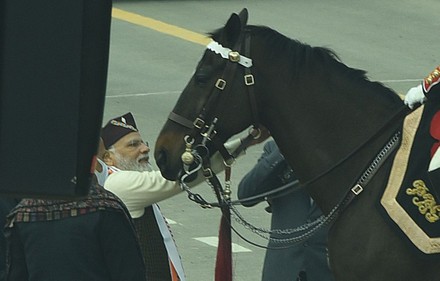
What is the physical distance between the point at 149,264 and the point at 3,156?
133 inches

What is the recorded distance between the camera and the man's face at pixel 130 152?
6.09 m

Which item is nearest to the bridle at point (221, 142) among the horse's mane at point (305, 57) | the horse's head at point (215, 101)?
the horse's head at point (215, 101)

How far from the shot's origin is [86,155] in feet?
8.20

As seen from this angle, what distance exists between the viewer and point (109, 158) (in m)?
6.13

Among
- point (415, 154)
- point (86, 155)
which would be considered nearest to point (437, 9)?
point (415, 154)

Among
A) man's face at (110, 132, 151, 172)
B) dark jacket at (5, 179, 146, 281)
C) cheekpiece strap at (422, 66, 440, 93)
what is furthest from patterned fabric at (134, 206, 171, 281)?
cheekpiece strap at (422, 66, 440, 93)

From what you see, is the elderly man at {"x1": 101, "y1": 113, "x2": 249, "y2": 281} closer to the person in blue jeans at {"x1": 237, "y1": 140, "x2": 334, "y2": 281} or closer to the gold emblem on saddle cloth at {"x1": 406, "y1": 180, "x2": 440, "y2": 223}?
the person in blue jeans at {"x1": 237, "y1": 140, "x2": 334, "y2": 281}

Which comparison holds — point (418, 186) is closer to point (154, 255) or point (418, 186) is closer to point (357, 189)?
point (357, 189)

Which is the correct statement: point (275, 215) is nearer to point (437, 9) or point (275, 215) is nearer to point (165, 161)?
point (165, 161)

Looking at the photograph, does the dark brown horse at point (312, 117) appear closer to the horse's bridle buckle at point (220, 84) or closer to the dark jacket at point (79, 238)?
the horse's bridle buckle at point (220, 84)

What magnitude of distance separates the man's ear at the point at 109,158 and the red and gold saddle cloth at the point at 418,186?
154 cm

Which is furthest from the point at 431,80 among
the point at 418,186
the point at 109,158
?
the point at 109,158

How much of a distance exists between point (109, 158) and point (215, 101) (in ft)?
2.33

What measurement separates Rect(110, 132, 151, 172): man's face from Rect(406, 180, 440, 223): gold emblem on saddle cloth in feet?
5.03
